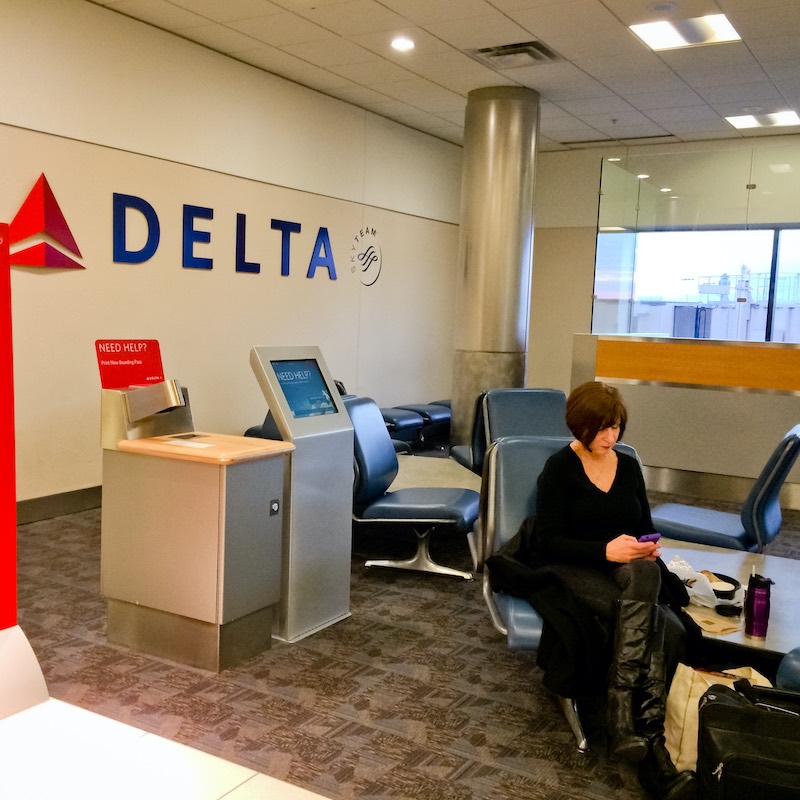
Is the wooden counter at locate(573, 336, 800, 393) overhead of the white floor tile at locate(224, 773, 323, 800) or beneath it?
overhead

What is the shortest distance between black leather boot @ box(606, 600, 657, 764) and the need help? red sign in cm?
222

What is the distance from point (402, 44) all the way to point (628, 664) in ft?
17.1

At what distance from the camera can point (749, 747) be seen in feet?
7.22

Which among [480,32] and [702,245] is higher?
[480,32]

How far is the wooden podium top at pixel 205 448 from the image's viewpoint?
3.40 meters

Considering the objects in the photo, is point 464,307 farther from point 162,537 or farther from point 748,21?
point 162,537

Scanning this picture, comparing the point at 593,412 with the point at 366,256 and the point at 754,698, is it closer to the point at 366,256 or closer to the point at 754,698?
the point at 754,698

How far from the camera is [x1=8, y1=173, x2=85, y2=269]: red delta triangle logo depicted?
5.45 meters

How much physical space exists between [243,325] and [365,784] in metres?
5.08

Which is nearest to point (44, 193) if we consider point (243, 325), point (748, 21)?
point (243, 325)

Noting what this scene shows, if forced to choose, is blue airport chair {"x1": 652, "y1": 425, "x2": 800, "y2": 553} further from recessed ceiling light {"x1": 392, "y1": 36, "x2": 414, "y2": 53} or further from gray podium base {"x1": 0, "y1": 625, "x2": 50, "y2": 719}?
recessed ceiling light {"x1": 392, "y1": 36, "x2": 414, "y2": 53}

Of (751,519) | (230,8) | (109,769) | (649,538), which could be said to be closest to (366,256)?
(230,8)

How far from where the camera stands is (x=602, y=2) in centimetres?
550

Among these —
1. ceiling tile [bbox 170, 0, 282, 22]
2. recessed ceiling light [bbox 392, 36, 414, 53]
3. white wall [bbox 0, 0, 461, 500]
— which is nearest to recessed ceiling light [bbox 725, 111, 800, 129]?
white wall [bbox 0, 0, 461, 500]
